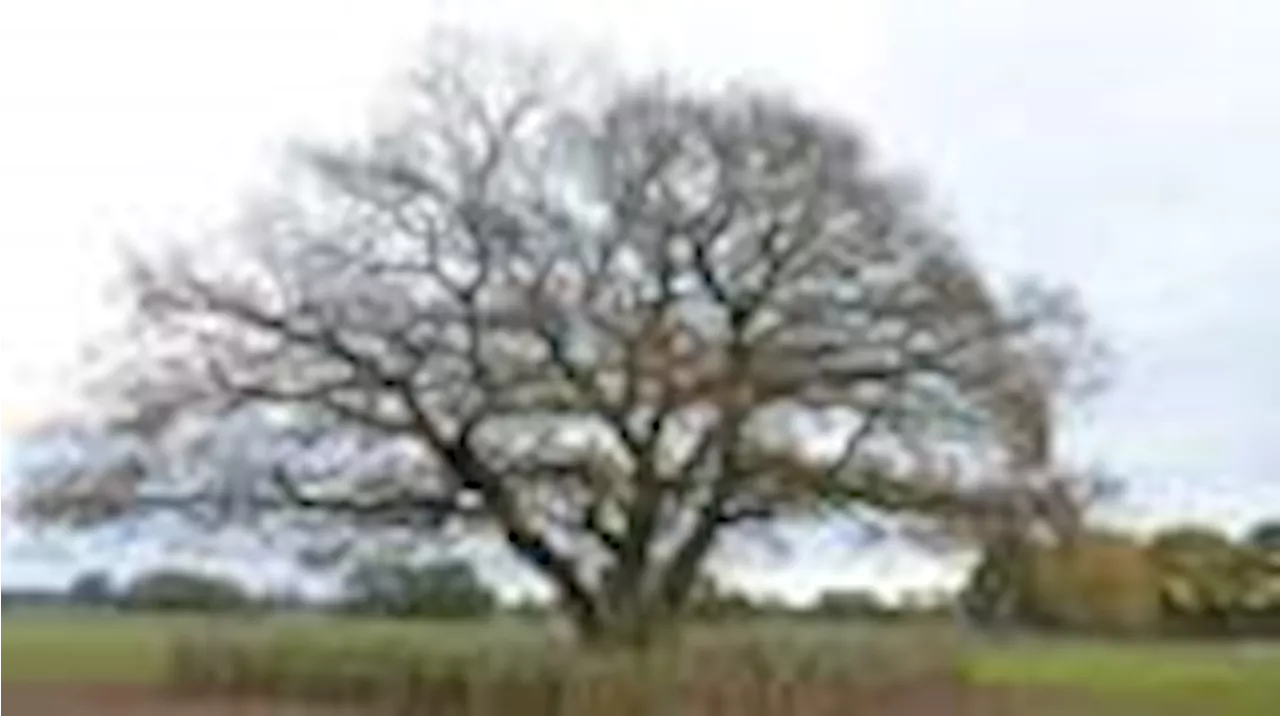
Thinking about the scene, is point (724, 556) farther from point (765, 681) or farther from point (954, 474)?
point (765, 681)

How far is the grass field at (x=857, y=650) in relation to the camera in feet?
81.7

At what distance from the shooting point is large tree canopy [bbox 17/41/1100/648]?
93.7 ft

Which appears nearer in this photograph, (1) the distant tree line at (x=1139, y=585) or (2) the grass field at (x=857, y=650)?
(2) the grass field at (x=857, y=650)

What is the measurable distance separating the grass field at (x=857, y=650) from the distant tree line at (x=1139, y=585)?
590mm

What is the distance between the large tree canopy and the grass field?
1820mm

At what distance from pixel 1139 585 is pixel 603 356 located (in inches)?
640

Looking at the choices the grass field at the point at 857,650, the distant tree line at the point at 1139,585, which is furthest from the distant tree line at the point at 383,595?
the distant tree line at the point at 1139,585

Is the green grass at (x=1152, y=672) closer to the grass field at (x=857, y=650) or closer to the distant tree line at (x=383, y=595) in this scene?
the grass field at (x=857, y=650)

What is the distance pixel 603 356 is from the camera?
92.9ft

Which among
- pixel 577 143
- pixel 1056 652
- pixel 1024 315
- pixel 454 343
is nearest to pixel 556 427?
pixel 454 343

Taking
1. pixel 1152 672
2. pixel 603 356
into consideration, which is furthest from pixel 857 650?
pixel 1152 672

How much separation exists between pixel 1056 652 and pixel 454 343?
14234 mm

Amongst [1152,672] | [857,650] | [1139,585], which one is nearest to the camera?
[857,650]

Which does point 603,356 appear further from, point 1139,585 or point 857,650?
point 1139,585
